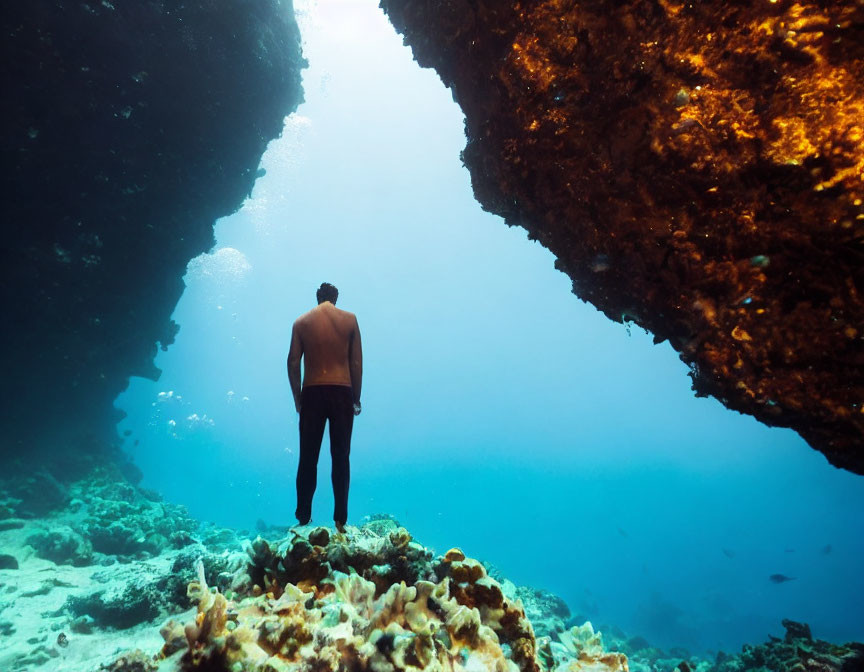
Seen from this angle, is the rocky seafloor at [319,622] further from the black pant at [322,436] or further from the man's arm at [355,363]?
the man's arm at [355,363]

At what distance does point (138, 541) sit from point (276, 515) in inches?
5057

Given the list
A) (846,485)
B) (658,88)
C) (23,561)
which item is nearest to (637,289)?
(658,88)

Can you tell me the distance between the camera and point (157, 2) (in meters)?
10.8

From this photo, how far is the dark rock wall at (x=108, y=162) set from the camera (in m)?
10.2

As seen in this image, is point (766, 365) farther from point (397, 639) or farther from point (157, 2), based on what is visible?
point (157, 2)

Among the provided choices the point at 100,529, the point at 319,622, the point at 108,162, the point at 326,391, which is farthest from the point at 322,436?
the point at 108,162

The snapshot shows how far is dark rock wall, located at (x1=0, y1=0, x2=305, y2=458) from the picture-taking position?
10.2 metres

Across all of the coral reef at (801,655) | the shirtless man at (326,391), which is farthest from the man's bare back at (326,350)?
the coral reef at (801,655)

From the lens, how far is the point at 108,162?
38.9ft

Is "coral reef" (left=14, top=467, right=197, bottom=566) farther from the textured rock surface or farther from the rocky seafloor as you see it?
the textured rock surface

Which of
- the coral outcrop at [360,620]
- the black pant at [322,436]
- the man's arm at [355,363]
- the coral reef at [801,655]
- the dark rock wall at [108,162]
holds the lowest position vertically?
the coral reef at [801,655]

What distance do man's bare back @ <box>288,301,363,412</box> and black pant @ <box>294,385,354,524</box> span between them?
13 cm

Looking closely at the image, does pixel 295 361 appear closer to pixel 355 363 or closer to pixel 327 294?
pixel 355 363

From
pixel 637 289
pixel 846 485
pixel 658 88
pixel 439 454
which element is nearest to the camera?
pixel 658 88
